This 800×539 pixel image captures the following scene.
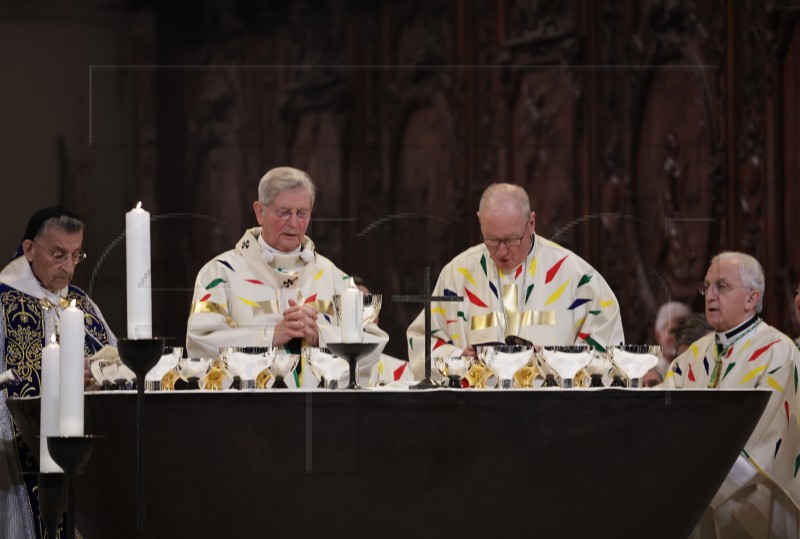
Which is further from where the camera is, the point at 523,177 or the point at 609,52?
the point at 609,52

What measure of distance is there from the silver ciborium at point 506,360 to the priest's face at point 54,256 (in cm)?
171

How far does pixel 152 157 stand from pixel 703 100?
1.84 metres

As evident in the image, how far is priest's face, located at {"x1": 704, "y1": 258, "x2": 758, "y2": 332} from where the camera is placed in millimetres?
5336

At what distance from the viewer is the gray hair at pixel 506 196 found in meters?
4.51

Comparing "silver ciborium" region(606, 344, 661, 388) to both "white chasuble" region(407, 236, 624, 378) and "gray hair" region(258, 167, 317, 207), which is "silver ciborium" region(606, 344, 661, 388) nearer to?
"white chasuble" region(407, 236, 624, 378)

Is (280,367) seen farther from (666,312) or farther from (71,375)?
(666,312)

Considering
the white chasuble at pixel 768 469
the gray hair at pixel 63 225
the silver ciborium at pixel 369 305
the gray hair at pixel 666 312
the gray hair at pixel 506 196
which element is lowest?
the white chasuble at pixel 768 469

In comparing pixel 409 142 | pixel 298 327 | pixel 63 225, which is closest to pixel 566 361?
pixel 298 327

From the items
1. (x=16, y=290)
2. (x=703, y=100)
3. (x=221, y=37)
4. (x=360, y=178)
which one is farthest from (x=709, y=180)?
(x=16, y=290)

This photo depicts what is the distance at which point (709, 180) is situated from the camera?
532 centimetres

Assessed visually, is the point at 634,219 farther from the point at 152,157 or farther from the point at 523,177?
the point at 152,157

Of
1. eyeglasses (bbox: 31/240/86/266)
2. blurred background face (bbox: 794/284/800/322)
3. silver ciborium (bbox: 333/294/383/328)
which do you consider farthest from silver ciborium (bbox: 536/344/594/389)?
blurred background face (bbox: 794/284/800/322)

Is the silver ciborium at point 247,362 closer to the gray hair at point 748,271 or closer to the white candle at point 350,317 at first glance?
the white candle at point 350,317

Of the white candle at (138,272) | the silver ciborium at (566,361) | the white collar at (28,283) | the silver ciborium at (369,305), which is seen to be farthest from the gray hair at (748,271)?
the white candle at (138,272)
